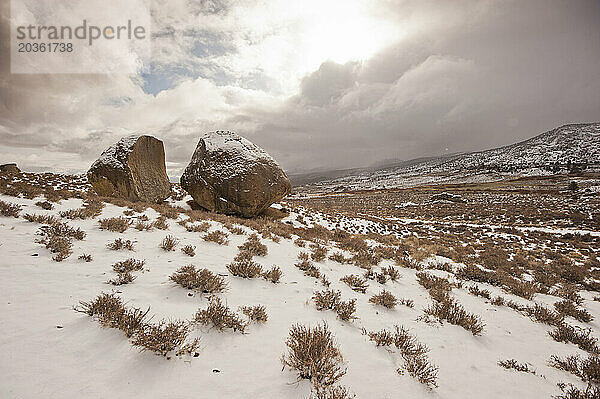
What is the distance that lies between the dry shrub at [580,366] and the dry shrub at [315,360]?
361 cm

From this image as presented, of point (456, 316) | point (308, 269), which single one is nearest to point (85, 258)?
point (308, 269)

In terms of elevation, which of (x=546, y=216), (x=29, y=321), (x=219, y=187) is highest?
(x=219, y=187)

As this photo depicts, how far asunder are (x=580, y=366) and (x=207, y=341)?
5.53 metres

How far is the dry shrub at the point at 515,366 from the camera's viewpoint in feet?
11.2

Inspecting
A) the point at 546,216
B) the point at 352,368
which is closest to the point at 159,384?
the point at 352,368

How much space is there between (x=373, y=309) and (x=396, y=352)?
4.24ft

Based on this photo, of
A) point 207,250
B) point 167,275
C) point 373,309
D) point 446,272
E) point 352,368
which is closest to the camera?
point 352,368

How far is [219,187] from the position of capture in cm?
1277

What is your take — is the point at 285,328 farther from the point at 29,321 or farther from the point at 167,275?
the point at 29,321

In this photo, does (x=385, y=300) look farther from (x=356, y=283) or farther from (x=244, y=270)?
(x=244, y=270)

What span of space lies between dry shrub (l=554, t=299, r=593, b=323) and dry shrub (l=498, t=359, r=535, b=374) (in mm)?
3616

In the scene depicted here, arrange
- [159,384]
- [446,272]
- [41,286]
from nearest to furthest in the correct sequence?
[159,384], [41,286], [446,272]

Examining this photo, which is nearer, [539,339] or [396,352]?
[396,352]

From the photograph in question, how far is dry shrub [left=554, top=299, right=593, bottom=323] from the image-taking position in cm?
560
